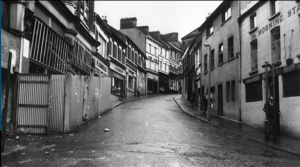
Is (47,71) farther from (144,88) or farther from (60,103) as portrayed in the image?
(144,88)

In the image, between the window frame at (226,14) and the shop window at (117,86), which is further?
the shop window at (117,86)

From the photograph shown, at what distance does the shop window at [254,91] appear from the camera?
60.8ft

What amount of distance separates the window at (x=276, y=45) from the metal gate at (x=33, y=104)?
1138 cm

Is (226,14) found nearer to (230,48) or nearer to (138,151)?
(230,48)

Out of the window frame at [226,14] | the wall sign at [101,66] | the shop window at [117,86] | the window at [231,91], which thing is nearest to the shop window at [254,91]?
the window at [231,91]

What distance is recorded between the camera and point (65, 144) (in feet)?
33.8

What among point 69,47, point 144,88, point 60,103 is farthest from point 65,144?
point 144,88

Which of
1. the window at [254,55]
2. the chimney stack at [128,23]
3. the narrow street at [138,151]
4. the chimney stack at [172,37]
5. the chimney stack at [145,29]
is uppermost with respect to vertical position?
the chimney stack at [172,37]

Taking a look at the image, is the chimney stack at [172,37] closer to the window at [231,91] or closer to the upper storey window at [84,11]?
the upper storey window at [84,11]

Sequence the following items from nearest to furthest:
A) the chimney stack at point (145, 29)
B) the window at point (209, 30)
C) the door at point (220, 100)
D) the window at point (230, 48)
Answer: the window at point (230, 48), the door at point (220, 100), the window at point (209, 30), the chimney stack at point (145, 29)

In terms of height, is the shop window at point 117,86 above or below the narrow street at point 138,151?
above

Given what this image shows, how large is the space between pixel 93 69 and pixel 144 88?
28.3 meters

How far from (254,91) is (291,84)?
433 cm

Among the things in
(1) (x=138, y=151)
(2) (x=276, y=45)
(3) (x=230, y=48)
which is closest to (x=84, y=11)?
(3) (x=230, y=48)
